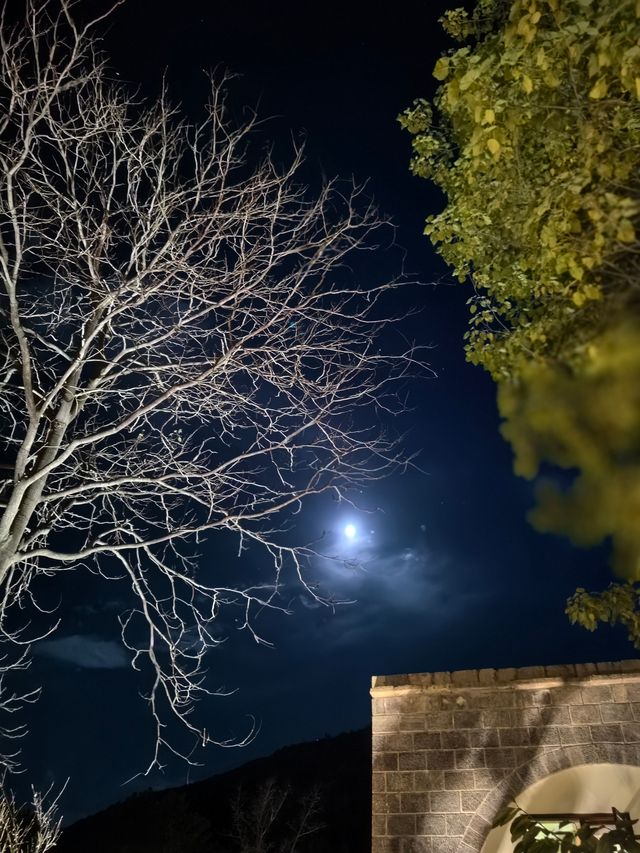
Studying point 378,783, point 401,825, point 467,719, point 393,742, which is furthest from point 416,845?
point 467,719

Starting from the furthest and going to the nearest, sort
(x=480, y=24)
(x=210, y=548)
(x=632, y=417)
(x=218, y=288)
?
(x=210, y=548)
(x=218, y=288)
(x=480, y=24)
(x=632, y=417)

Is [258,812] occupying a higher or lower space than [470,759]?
lower

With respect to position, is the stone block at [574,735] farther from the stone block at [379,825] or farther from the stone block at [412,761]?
the stone block at [379,825]

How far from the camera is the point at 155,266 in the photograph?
5172 millimetres

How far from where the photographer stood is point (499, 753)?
5.55 metres

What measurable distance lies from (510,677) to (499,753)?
651 mm

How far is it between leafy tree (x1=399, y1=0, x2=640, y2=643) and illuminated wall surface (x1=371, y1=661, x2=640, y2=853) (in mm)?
1991

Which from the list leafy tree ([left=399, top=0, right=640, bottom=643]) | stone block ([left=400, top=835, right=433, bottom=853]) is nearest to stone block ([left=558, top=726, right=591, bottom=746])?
stone block ([left=400, top=835, right=433, bottom=853])

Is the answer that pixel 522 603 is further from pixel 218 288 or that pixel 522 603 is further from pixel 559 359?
pixel 559 359

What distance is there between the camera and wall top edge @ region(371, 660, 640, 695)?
557 cm

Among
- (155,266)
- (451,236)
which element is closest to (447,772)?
(451,236)

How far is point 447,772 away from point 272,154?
5.75m

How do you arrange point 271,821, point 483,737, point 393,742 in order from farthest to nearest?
point 271,821, point 393,742, point 483,737

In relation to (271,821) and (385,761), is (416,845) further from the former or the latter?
(271,821)
